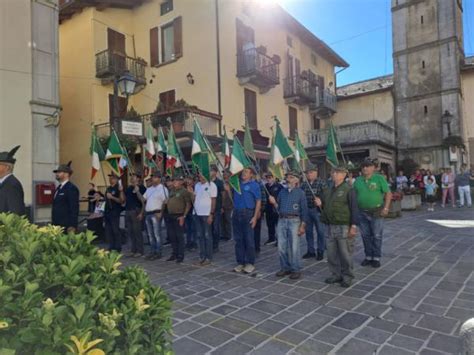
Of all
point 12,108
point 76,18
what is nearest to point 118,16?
point 76,18

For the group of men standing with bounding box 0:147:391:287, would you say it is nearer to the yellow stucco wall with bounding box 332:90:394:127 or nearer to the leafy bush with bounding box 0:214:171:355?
the leafy bush with bounding box 0:214:171:355

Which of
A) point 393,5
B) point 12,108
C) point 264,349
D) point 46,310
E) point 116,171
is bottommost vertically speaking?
point 264,349

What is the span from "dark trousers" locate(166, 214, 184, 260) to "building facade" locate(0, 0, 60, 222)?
4.89m

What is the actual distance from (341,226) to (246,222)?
1.63m

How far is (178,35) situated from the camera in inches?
648

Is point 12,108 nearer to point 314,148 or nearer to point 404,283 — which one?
point 404,283

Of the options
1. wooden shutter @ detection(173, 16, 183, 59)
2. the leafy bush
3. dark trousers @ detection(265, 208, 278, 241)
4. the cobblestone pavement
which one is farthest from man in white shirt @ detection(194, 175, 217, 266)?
wooden shutter @ detection(173, 16, 183, 59)

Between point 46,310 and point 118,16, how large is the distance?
18.9 m

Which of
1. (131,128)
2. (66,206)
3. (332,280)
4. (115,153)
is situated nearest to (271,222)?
(332,280)

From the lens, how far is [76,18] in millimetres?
16656

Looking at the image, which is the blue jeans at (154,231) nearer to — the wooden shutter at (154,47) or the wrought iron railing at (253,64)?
the wrought iron railing at (253,64)

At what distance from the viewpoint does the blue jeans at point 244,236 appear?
5.91 m

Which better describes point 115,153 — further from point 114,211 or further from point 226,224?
point 226,224

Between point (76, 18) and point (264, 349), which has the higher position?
point (76, 18)
